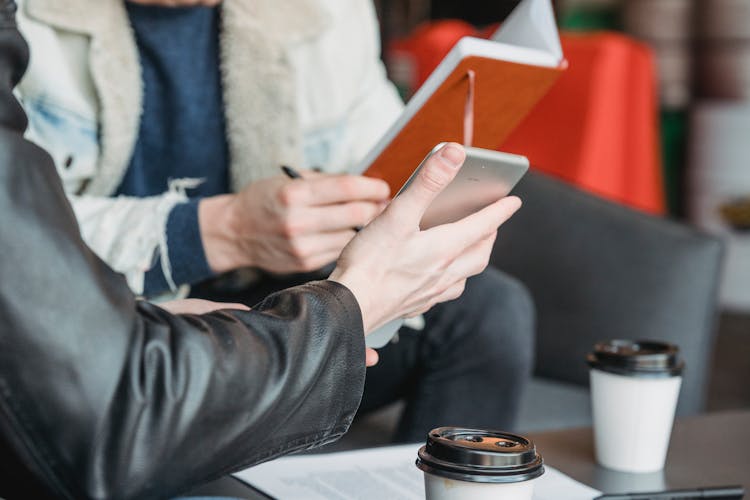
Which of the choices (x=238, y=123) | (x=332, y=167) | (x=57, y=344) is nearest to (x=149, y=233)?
(x=238, y=123)

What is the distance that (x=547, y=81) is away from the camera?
90 centimetres

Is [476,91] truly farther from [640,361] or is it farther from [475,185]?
[640,361]

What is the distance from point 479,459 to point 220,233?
0.50 metres

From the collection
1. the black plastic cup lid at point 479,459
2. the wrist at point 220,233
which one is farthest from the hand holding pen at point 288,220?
the black plastic cup lid at point 479,459

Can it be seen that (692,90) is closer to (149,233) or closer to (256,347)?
(149,233)

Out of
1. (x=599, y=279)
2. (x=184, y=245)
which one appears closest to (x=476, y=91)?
(x=184, y=245)

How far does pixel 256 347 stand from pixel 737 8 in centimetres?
306

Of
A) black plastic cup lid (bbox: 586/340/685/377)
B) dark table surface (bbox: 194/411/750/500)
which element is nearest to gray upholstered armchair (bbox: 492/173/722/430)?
dark table surface (bbox: 194/411/750/500)

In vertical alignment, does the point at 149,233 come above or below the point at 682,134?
above

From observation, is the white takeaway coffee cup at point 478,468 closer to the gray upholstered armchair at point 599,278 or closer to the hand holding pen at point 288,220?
the hand holding pen at point 288,220

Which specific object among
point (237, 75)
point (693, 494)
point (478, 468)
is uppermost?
point (237, 75)

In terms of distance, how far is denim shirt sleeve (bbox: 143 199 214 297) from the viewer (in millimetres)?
1021

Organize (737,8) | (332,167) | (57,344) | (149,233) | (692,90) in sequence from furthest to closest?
1. (692,90)
2. (737,8)
3. (332,167)
4. (149,233)
5. (57,344)

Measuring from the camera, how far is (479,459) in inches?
23.0
